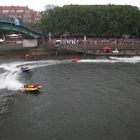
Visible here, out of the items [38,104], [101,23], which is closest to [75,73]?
[38,104]

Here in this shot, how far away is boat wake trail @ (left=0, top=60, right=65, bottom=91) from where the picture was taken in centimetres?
5842

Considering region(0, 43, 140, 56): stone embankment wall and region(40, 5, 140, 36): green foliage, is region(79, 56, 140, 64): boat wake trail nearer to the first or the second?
region(0, 43, 140, 56): stone embankment wall

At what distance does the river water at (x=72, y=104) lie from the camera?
36.9m

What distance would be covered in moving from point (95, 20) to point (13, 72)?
48.6m

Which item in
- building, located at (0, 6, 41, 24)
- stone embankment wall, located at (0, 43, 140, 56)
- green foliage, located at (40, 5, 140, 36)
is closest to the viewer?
stone embankment wall, located at (0, 43, 140, 56)

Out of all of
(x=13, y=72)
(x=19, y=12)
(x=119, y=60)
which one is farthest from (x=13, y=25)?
(x=19, y=12)

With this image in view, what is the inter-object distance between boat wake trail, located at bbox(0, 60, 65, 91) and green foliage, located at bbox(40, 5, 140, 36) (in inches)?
1160

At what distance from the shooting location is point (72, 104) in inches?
1825

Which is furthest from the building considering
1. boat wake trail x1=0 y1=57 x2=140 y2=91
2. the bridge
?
boat wake trail x1=0 y1=57 x2=140 y2=91

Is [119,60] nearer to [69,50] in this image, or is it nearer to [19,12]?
[69,50]

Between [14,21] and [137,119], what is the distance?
47.4 metres

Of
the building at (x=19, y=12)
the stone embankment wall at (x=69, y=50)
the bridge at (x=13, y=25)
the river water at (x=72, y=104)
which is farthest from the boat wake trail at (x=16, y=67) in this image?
the building at (x=19, y=12)

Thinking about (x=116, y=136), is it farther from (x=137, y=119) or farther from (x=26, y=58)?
(x=26, y=58)

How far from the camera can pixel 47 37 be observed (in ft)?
366
